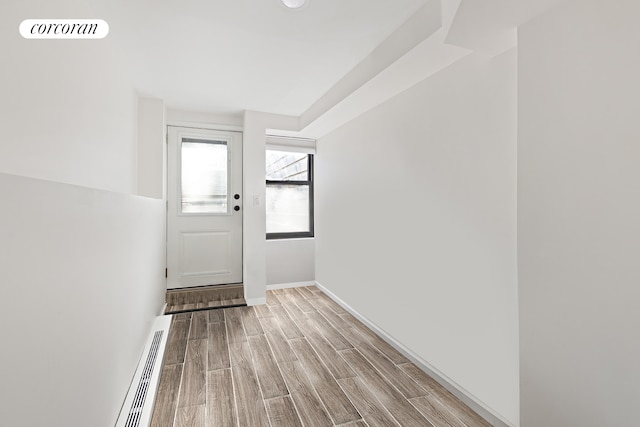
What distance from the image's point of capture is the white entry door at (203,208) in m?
3.73

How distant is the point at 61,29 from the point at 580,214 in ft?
6.11

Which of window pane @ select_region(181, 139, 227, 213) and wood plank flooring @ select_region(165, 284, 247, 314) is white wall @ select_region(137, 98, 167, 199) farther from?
wood plank flooring @ select_region(165, 284, 247, 314)

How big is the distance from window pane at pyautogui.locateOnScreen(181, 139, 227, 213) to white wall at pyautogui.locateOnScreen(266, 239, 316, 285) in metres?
0.95

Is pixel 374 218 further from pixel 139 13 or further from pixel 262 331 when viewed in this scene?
pixel 139 13

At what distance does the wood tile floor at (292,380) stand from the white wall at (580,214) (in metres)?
0.73

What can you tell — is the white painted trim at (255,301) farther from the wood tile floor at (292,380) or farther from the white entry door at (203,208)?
the white entry door at (203,208)

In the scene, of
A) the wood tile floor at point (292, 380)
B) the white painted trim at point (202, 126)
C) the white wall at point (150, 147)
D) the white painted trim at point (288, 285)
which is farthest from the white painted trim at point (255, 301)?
the white painted trim at point (202, 126)

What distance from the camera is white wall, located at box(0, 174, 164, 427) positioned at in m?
0.63

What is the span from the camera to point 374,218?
2.78m

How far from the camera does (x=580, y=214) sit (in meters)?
1.08

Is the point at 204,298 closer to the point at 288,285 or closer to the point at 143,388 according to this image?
the point at 288,285

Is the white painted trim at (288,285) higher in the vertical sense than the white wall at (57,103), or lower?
lower

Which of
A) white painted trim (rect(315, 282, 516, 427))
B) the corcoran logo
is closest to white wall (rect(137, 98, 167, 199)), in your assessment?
the corcoran logo

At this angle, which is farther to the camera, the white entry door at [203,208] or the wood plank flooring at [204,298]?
the white entry door at [203,208]
